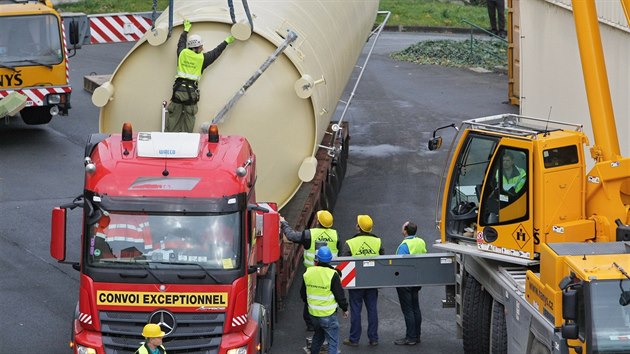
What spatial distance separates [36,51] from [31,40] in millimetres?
232

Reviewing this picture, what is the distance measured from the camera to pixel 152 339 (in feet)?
35.6

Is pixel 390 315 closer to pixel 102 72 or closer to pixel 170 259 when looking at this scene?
pixel 170 259

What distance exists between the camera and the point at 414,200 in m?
20.9

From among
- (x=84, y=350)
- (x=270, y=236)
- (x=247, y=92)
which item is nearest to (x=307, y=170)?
(x=247, y=92)

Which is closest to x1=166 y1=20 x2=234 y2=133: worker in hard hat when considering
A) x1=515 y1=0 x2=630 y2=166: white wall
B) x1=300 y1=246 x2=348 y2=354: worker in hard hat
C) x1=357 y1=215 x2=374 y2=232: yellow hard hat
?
x1=357 y1=215 x2=374 y2=232: yellow hard hat

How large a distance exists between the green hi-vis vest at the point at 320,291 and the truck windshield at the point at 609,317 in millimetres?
3663

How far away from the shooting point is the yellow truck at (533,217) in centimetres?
1110

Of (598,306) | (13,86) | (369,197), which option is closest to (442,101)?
(369,197)

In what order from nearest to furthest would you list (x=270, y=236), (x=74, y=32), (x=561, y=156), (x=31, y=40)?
(x=270, y=236)
(x=561, y=156)
(x=31, y=40)
(x=74, y=32)

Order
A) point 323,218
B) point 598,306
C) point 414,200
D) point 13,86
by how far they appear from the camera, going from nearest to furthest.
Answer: point 598,306
point 323,218
point 414,200
point 13,86

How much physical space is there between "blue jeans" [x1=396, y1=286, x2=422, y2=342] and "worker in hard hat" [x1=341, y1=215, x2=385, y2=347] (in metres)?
0.35

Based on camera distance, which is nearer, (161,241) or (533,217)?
(161,241)

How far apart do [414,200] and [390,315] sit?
5.48 metres

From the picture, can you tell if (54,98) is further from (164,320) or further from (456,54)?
(456,54)
